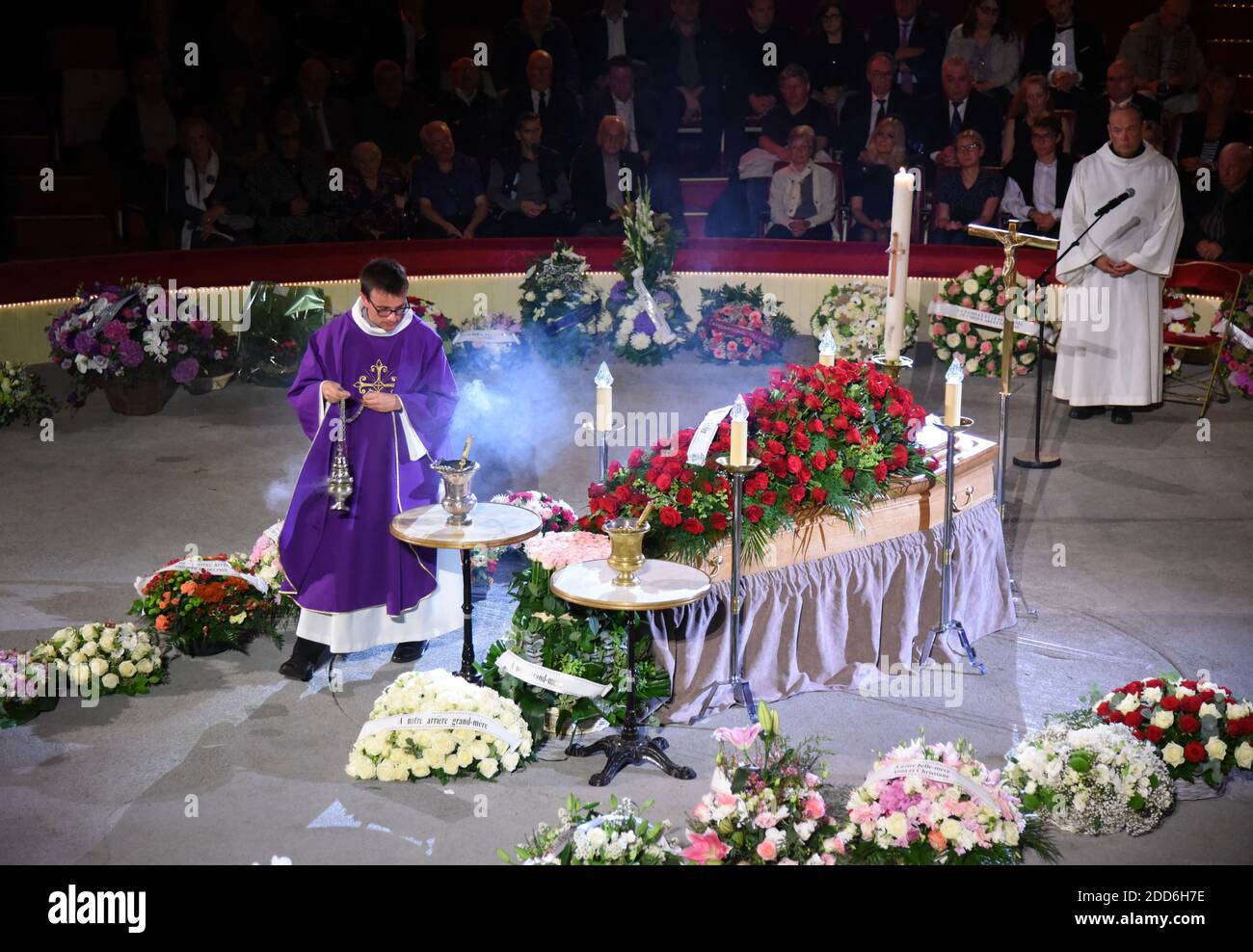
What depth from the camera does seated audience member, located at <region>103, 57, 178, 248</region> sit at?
42.4 ft

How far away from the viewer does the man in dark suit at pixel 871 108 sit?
1367cm

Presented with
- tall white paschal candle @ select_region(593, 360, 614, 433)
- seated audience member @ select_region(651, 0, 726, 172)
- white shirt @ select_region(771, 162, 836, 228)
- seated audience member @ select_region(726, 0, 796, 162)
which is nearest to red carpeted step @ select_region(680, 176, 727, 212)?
seated audience member @ select_region(651, 0, 726, 172)

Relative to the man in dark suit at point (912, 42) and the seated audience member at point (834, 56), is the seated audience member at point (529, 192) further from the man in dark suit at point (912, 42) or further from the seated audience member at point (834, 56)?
the man in dark suit at point (912, 42)

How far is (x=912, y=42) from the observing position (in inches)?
567

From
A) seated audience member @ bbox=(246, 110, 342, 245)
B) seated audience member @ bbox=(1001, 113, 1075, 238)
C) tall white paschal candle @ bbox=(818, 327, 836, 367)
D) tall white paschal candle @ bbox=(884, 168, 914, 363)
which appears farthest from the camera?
seated audience member @ bbox=(246, 110, 342, 245)

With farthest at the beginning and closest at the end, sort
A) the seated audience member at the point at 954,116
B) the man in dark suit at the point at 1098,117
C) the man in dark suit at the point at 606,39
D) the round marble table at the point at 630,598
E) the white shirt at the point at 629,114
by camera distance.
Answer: the man in dark suit at the point at 606,39 → the white shirt at the point at 629,114 → the seated audience member at the point at 954,116 → the man in dark suit at the point at 1098,117 → the round marble table at the point at 630,598

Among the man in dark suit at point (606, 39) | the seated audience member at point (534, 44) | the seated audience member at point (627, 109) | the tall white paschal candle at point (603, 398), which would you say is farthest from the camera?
the man in dark suit at point (606, 39)

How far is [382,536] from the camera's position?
253 inches

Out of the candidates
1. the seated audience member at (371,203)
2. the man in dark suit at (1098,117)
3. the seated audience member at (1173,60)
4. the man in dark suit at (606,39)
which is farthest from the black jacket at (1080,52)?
the seated audience member at (371,203)

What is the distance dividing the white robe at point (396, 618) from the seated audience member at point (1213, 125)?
8.84m

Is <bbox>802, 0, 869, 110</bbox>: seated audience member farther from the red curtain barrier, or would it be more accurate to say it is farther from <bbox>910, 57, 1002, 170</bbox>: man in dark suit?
the red curtain barrier

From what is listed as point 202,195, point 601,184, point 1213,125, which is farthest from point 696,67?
point 202,195

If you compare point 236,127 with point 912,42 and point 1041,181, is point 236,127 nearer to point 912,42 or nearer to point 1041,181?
point 912,42

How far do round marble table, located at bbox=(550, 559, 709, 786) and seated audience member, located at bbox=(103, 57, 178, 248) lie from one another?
346 inches
